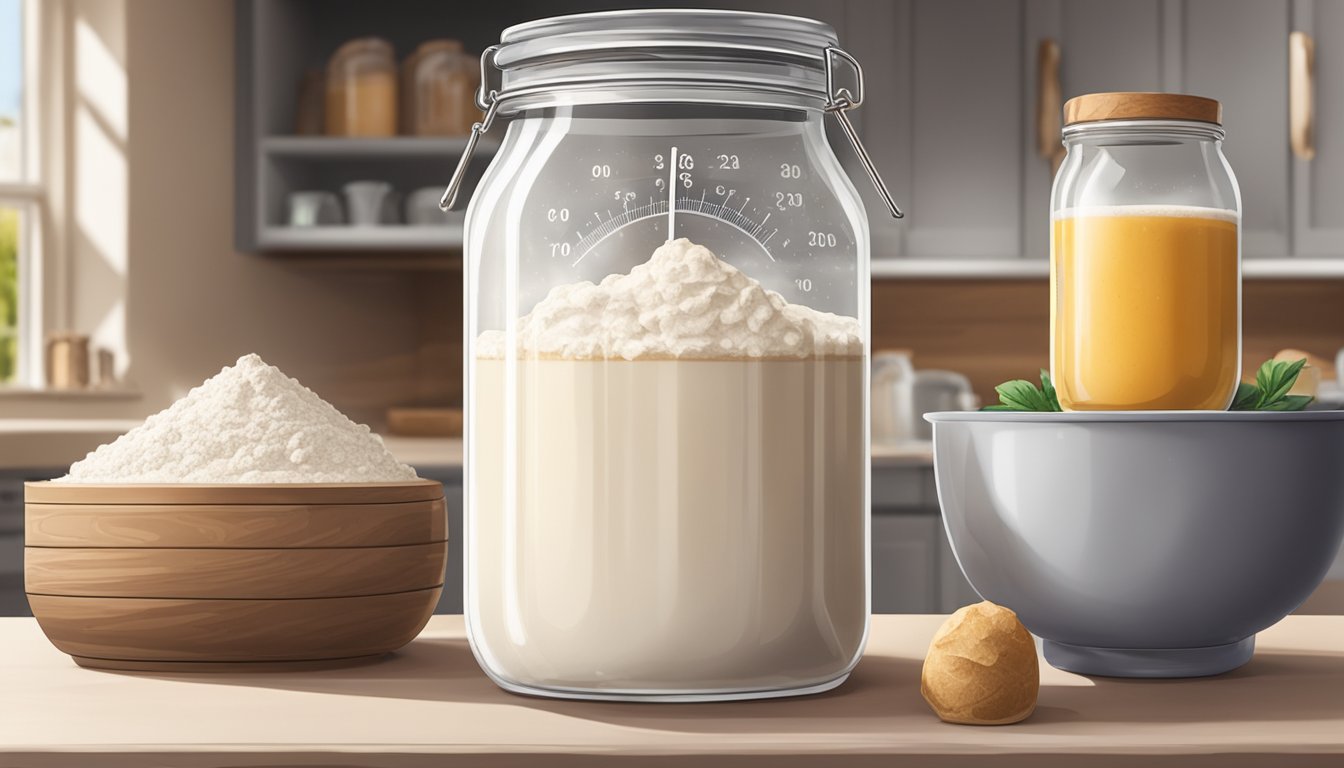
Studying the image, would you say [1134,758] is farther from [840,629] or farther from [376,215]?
[376,215]

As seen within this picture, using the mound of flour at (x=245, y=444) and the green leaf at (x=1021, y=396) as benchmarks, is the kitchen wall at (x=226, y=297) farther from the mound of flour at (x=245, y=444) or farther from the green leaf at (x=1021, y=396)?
the green leaf at (x=1021, y=396)

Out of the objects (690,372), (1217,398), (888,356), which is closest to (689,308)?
(690,372)

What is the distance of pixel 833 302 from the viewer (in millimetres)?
651

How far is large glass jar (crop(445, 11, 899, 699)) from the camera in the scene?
0.58 meters

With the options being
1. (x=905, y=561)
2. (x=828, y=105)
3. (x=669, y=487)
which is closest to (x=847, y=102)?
(x=828, y=105)

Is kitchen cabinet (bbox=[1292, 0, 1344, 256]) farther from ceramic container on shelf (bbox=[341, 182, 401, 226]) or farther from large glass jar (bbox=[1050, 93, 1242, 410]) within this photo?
large glass jar (bbox=[1050, 93, 1242, 410])

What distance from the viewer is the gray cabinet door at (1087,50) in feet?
9.90

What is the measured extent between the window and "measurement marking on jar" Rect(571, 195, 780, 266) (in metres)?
2.81

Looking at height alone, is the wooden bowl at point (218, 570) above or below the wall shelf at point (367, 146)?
below

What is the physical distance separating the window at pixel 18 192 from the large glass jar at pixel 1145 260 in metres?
2.86

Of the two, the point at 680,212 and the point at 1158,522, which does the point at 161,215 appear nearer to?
the point at 680,212

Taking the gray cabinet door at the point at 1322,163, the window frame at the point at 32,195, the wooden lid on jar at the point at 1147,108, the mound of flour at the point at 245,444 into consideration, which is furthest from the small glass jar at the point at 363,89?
the wooden lid on jar at the point at 1147,108

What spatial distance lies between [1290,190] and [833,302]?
2.72 m

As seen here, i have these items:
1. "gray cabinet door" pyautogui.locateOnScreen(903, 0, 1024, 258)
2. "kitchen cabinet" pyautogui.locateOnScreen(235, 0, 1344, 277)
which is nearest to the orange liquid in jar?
"kitchen cabinet" pyautogui.locateOnScreen(235, 0, 1344, 277)
